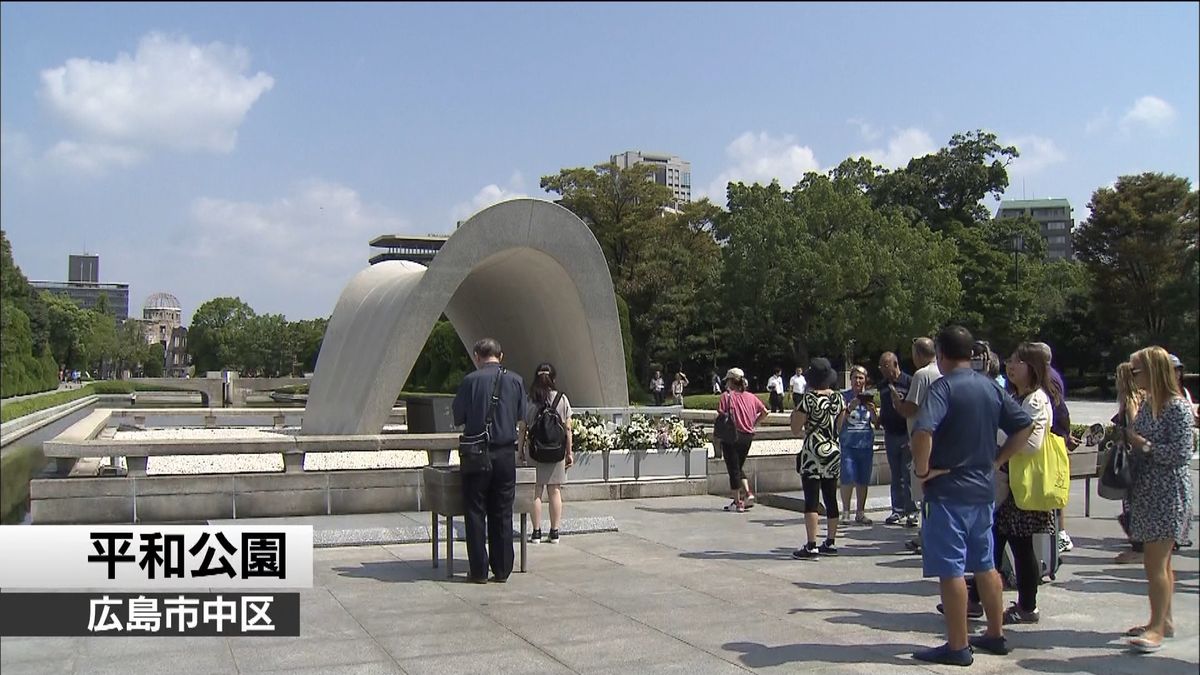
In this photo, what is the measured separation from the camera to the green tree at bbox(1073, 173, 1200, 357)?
A: 37.6 m

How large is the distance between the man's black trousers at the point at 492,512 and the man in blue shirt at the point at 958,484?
3085mm

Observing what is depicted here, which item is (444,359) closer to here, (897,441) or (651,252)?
(651,252)

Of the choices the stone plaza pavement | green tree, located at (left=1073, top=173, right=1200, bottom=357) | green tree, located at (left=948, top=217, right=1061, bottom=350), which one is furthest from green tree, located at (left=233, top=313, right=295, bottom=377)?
the stone plaza pavement

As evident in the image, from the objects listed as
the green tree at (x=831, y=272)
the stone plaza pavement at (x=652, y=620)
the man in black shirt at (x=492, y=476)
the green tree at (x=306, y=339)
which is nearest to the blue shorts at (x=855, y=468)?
the stone plaza pavement at (x=652, y=620)

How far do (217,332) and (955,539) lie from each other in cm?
8811

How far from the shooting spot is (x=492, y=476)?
725cm

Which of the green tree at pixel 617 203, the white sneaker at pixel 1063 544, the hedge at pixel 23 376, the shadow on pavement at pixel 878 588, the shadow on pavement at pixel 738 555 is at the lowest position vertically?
the shadow on pavement at pixel 738 555

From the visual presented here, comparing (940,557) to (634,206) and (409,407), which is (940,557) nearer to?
(409,407)

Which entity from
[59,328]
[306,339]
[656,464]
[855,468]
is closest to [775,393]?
[656,464]

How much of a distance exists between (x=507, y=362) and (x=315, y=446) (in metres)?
7.50

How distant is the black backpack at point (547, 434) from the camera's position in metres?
8.41

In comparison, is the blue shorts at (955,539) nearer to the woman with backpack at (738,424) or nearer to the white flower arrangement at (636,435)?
the woman with backpack at (738,424)

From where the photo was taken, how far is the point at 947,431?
16.8 ft
